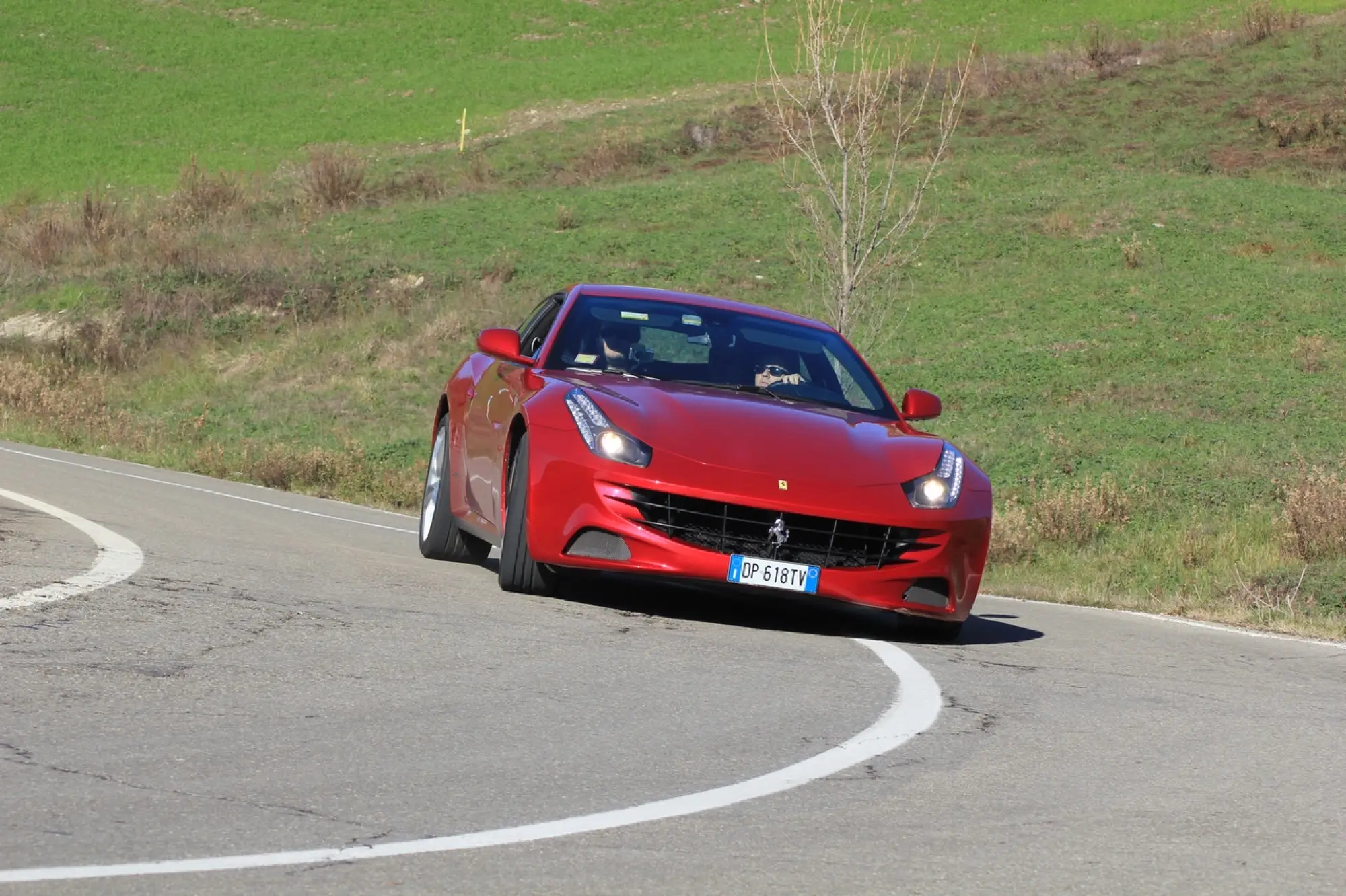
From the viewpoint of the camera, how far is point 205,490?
54.5ft

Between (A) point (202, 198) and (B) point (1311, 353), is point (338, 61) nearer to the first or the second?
(A) point (202, 198)

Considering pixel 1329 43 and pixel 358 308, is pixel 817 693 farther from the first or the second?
pixel 1329 43

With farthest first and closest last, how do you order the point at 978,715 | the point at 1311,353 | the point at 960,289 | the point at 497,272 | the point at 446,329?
the point at 497,272
the point at 960,289
the point at 446,329
the point at 1311,353
the point at 978,715

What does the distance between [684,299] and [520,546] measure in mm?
2342

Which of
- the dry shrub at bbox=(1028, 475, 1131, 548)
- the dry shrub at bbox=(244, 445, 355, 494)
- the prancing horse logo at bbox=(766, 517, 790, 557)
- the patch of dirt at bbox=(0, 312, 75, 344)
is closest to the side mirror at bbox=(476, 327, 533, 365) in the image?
the prancing horse logo at bbox=(766, 517, 790, 557)

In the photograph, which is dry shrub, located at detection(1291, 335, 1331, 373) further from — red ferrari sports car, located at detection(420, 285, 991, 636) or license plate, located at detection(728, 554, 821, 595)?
license plate, located at detection(728, 554, 821, 595)

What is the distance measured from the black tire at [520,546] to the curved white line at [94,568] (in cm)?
171

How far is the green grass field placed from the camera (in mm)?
20000

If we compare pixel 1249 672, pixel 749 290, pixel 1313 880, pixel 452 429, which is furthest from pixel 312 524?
pixel 749 290

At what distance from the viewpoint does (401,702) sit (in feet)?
20.1

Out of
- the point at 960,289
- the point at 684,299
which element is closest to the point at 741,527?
the point at 684,299

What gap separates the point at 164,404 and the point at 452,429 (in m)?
23.9

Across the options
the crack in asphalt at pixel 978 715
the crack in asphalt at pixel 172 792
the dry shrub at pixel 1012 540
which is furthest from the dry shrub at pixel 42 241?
the crack in asphalt at pixel 172 792

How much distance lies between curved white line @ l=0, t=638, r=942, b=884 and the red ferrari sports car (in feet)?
5.32
